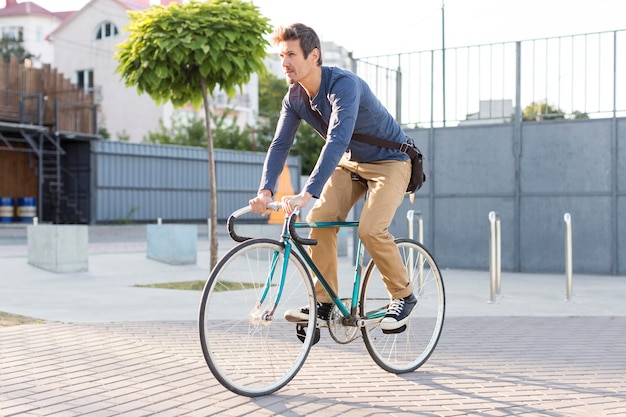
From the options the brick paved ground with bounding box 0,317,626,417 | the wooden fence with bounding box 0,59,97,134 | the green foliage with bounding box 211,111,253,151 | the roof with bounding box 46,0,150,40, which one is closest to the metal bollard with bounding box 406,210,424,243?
the brick paved ground with bounding box 0,317,626,417

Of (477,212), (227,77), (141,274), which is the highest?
(227,77)

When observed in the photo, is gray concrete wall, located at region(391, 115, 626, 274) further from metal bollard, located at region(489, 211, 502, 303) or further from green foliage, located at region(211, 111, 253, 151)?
green foliage, located at region(211, 111, 253, 151)

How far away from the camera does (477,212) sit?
13547mm

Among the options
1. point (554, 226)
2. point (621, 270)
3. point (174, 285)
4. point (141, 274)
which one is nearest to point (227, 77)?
point (174, 285)

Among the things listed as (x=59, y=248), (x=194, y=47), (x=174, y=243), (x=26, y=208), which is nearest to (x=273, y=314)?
(x=194, y=47)

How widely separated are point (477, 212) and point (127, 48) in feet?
20.4

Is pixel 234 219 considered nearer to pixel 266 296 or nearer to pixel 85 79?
pixel 266 296

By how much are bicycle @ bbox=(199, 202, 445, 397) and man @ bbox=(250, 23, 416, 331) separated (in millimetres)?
106

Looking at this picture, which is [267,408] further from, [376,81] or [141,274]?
[376,81]

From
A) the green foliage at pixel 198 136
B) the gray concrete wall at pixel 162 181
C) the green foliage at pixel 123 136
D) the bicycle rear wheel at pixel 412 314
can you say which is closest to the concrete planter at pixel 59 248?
the bicycle rear wheel at pixel 412 314

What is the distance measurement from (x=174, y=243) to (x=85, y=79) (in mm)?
39729

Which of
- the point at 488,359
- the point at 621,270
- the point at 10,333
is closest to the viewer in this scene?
the point at 488,359

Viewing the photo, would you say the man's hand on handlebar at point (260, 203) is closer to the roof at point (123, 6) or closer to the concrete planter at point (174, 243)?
the concrete planter at point (174, 243)

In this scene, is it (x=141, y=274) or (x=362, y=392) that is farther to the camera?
(x=141, y=274)
